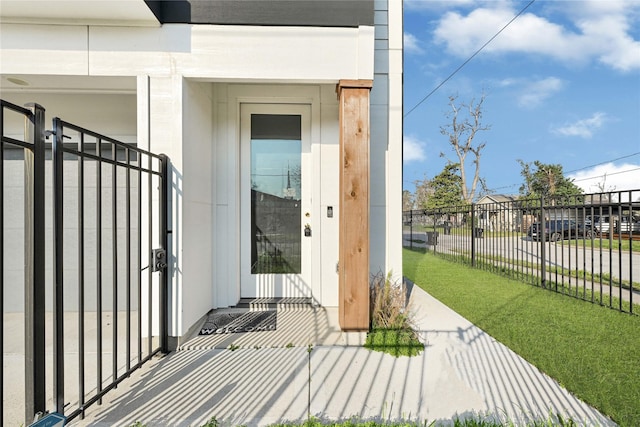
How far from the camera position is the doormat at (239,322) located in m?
3.04

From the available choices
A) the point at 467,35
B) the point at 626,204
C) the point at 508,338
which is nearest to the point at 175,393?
the point at 508,338

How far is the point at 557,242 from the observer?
23.5 ft

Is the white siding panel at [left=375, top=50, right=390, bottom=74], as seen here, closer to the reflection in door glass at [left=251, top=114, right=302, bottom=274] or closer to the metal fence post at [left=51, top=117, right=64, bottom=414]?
the reflection in door glass at [left=251, top=114, right=302, bottom=274]

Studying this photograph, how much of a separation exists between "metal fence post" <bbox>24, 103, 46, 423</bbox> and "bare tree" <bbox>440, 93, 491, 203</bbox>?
2378 cm

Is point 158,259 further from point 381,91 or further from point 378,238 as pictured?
point 381,91

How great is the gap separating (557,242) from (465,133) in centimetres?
1700

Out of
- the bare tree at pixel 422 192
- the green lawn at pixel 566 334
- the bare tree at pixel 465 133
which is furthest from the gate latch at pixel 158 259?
the bare tree at pixel 422 192

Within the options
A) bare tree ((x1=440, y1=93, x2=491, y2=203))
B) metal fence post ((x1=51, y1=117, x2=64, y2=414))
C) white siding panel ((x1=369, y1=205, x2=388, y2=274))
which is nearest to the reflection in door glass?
white siding panel ((x1=369, y1=205, x2=388, y2=274))

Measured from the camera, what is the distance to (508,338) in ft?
9.48

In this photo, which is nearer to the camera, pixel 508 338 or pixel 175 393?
pixel 175 393

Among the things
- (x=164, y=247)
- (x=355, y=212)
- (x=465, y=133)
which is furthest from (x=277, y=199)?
(x=465, y=133)

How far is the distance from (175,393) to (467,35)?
16.5 m

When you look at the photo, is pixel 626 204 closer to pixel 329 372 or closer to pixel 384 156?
pixel 384 156

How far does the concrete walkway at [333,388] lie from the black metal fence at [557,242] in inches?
70.2
